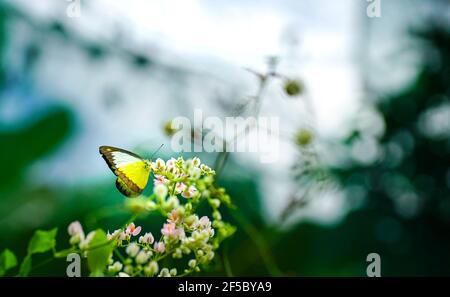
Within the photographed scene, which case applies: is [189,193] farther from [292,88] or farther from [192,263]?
[292,88]

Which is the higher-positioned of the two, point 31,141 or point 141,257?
point 31,141

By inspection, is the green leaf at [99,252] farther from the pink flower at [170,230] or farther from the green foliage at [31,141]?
the green foliage at [31,141]

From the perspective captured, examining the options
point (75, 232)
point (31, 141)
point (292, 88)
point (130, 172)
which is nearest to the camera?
point (75, 232)

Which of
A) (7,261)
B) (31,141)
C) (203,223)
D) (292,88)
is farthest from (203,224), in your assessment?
(31,141)

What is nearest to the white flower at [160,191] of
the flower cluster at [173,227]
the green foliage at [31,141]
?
the flower cluster at [173,227]

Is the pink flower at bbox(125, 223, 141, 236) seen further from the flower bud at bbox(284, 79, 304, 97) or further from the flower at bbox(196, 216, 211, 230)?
the flower bud at bbox(284, 79, 304, 97)
